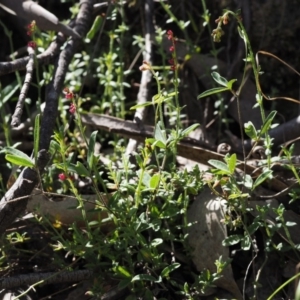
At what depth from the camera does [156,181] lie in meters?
1.93

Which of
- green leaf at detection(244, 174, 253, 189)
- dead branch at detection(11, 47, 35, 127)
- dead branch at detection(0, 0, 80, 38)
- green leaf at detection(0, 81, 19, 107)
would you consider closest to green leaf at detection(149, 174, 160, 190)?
green leaf at detection(244, 174, 253, 189)

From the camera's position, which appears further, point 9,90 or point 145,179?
point 9,90

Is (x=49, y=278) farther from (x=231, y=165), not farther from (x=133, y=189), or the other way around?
(x=231, y=165)

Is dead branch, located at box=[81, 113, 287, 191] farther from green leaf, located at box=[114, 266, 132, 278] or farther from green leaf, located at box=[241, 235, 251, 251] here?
green leaf, located at box=[114, 266, 132, 278]

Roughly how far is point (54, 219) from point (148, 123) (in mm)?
A: 679

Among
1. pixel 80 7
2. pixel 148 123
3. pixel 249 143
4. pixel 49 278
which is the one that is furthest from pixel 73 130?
pixel 49 278

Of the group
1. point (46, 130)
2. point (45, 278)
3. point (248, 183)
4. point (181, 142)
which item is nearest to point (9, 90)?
point (46, 130)

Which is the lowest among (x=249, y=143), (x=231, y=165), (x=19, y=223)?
(x=19, y=223)

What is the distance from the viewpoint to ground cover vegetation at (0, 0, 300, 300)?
1959 mm

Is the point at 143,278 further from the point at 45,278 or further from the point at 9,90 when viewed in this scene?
the point at 9,90

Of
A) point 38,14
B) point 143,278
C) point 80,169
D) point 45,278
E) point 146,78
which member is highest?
point 38,14

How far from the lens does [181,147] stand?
2.40 meters

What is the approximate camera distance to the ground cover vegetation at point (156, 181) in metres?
1.96

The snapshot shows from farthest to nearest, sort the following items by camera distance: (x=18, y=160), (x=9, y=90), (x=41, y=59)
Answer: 1. (x=9, y=90)
2. (x=41, y=59)
3. (x=18, y=160)
